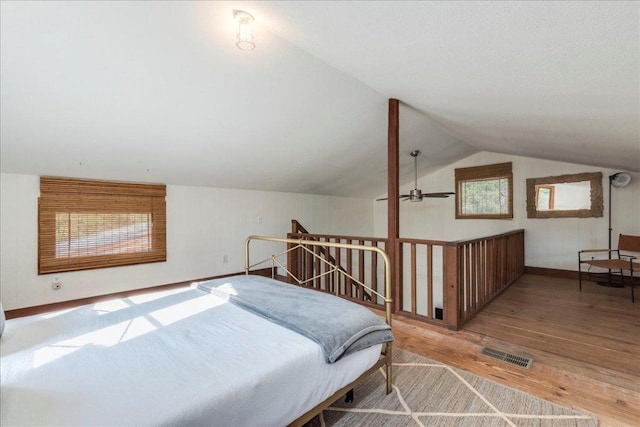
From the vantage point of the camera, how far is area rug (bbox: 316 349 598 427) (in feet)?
5.37

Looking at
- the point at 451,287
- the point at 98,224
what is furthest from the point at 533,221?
the point at 98,224

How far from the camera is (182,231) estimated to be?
14.4 ft

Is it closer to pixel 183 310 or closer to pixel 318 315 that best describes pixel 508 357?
pixel 318 315

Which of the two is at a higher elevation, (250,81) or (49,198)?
(250,81)

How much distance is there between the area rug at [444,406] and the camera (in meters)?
1.64

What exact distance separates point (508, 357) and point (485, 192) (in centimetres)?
447

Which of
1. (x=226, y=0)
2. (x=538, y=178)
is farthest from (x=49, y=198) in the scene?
(x=538, y=178)

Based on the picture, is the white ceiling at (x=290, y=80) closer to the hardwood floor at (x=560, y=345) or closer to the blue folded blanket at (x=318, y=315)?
the blue folded blanket at (x=318, y=315)

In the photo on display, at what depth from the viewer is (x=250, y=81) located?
2752 millimetres

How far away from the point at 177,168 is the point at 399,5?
3341 millimetres

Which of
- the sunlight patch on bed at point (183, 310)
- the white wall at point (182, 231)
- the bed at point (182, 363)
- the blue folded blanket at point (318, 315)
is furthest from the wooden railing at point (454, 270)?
the sunlight patch on bed at point (183, 310)

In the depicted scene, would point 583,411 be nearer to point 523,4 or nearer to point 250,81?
point 523,4

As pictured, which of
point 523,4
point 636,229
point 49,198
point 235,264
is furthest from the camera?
point 235,264

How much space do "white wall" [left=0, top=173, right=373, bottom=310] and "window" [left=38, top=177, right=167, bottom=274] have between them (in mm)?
88
